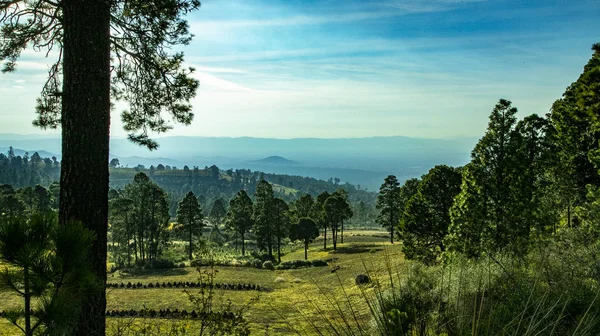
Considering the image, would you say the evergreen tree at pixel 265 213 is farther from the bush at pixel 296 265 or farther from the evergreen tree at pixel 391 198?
the evergreen tree at pixel 391 198

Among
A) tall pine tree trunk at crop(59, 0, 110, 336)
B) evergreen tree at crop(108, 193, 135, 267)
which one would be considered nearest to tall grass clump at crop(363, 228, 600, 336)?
tall pine tree trunk at crop(59, 0, 110, 336)

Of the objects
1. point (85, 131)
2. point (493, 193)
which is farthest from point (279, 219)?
point (85, 131)

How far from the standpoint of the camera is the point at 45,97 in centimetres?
664

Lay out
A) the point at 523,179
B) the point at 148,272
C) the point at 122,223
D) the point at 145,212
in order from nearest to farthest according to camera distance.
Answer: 1. the point at 523,179
2. the point at 148,272
3. the point at 145,212
4. the point at 122,223

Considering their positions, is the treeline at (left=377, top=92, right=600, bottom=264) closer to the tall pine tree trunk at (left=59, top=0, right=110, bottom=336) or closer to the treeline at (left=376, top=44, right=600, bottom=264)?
the treeline at (left=376, top=44, right=600, bottom=264)

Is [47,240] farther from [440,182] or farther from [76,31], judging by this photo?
[440,182]

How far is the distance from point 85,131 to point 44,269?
2051 millimetres

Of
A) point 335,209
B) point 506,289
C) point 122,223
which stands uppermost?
point 506,289

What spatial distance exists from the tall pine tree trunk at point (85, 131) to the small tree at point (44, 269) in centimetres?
139

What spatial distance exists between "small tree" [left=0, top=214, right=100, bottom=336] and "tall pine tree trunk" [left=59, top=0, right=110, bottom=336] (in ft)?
4.57

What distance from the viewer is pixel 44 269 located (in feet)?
9.61

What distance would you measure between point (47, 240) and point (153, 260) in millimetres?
43950

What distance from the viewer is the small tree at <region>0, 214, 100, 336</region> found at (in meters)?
2.76

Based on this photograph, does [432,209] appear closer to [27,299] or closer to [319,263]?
[319,263]
